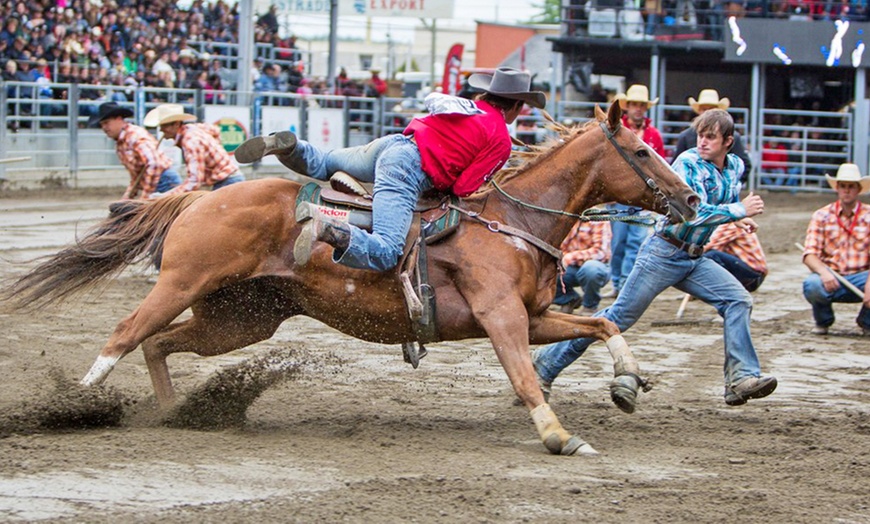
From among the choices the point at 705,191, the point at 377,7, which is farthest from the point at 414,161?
the point at 377,7

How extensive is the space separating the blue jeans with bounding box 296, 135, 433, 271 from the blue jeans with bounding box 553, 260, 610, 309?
4.00 m

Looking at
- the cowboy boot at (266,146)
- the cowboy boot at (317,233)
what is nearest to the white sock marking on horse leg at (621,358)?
the cowboy boot at (317,233)

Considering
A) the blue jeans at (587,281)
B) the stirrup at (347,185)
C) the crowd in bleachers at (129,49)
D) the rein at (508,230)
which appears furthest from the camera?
the crowd in bleachers at (129,49)

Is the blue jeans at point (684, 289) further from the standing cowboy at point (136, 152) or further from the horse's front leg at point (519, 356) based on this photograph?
the standing cowboy at point (136, 152)

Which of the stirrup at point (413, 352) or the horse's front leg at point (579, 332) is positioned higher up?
the horse's front leg at point (579, 332)

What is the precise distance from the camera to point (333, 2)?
96.5 feet

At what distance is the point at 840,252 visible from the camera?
33.2 feet

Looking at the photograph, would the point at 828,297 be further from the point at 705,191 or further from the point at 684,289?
the point at 705,191

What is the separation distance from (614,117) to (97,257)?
2.90m

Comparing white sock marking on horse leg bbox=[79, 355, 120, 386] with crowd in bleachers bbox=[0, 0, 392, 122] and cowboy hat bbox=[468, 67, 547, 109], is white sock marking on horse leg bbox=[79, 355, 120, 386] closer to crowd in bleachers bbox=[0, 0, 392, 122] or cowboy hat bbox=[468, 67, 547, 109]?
cowboy hat bbox=[468, 67, 547, 109]

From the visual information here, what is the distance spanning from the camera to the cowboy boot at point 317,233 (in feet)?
19.3

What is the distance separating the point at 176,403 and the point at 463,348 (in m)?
2.92

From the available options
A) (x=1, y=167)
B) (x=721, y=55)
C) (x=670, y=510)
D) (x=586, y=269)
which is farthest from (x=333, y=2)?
(x=670, y=510)

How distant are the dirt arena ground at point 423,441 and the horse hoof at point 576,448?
0.07 m
